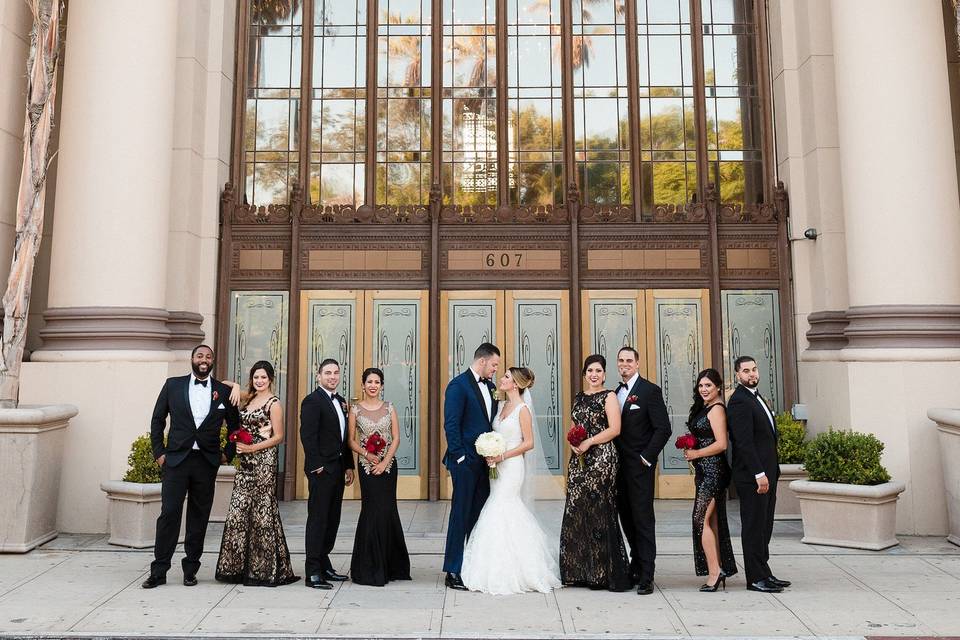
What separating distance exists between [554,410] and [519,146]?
4.02 metres

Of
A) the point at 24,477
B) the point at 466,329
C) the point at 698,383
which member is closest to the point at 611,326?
the point at 466,329

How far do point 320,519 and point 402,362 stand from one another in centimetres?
454

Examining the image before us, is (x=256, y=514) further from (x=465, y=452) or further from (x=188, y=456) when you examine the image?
(x=465, y=452)

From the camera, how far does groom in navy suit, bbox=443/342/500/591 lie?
6176 millimetres

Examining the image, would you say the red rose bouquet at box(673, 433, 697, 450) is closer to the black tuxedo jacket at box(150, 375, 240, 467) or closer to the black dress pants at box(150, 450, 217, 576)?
the black tuxedo jacket at box(150, 375, 240, 467)

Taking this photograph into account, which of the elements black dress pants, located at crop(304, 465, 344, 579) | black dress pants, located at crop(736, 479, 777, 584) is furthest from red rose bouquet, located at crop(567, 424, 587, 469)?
black dress pants, located at crop(304, 465, 344, 579)

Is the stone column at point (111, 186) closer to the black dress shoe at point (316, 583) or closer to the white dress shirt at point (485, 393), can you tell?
the black dress shoe at point (316, 583)

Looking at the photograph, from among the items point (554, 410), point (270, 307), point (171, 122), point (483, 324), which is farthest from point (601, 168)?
point (171, 122)

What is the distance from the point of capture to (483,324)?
1062cm

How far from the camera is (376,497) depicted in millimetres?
6266

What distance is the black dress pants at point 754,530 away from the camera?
5.96m

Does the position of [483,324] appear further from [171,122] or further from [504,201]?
[171,122]

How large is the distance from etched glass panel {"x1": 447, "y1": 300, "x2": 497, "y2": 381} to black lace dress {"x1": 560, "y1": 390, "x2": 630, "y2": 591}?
4.50 m

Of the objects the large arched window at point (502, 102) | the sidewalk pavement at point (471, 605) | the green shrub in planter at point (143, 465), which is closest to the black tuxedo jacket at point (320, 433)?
the sidewalk pavement at point (471, 605)
